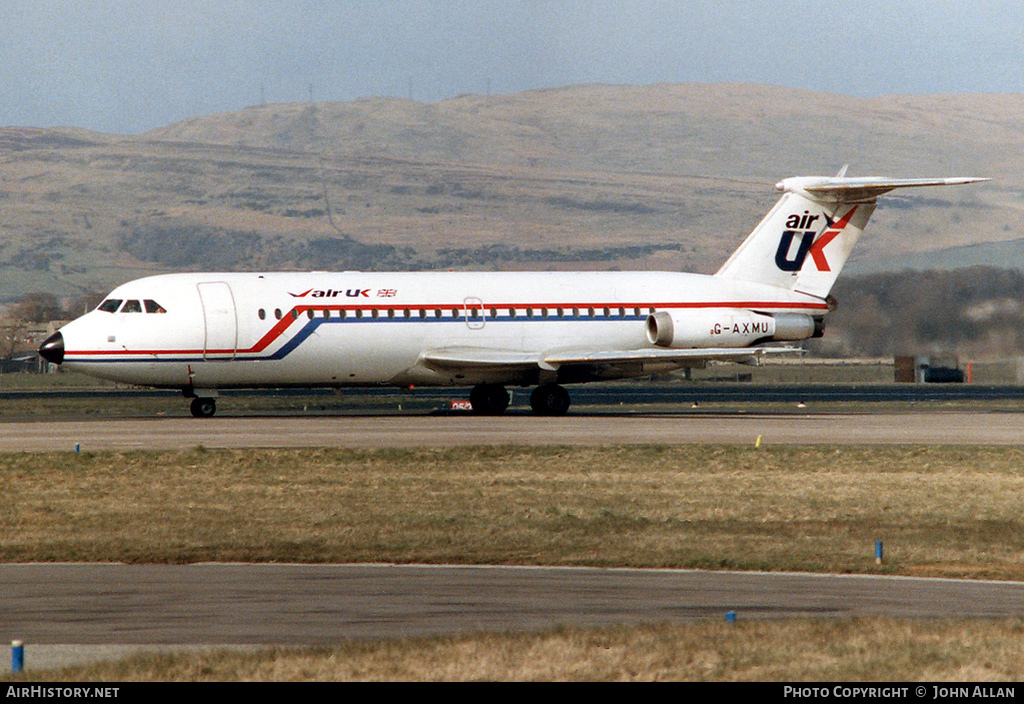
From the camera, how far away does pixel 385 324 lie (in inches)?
1754

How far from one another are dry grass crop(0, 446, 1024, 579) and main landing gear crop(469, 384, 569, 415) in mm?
12405

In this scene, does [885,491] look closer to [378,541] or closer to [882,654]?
[378,541]

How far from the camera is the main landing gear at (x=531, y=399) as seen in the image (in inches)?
1850

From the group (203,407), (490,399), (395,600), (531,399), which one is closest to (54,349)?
(203,407)

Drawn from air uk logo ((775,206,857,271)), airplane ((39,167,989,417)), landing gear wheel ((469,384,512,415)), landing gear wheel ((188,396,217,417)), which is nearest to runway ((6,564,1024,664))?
airplane ((39,167,989,417))

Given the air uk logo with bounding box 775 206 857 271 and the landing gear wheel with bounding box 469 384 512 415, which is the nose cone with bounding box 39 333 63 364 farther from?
the air uk logo with bounding box 775 206 857 271

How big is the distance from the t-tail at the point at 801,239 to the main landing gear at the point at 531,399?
24.0ft

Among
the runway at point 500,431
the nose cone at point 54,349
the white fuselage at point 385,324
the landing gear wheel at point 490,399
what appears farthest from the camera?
the landing gear wheel at point 490,399

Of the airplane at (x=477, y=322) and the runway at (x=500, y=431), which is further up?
the airplane at (x=477, y=322)

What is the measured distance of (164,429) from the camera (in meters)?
40.2

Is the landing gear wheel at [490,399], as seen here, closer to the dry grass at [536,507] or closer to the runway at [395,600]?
the dry grass at [536,507]

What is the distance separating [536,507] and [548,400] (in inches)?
818

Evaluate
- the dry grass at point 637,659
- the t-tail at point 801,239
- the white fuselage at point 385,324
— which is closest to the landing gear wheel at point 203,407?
the white fuselage at point 385,324
